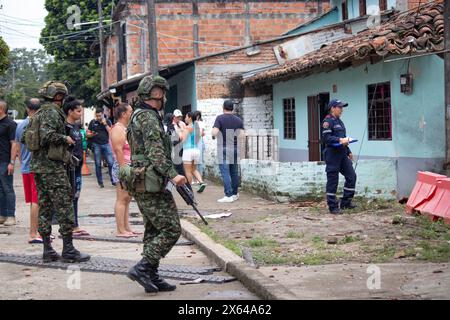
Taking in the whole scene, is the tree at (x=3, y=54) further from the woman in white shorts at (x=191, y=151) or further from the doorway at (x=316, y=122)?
the doorway at (x=316, y=122)

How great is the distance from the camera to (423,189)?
11.4 meters

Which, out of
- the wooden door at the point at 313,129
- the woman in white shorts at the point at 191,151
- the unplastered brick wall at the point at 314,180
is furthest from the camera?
the wooden door at the point at 313,129

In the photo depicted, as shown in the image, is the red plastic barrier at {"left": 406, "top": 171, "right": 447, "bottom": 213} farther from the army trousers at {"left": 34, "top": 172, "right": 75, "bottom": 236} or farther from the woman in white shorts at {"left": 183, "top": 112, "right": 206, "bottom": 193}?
the woman in white shorts at {"left": 183, "top": 112, "right": 206, "bottom": 193}

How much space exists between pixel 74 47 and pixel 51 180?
3656 cm

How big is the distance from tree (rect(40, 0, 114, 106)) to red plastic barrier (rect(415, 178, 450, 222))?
1303 inches

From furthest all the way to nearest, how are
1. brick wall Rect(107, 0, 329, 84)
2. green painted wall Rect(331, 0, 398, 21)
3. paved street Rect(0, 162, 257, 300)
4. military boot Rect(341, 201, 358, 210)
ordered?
brick wall Rect(107, 0, 329, 84) → green painted wall Rect(331, 0, 398, 21) → military boot Rect(341, 201, 358, 210) → paved street Rect(0, 162, 257, 300)

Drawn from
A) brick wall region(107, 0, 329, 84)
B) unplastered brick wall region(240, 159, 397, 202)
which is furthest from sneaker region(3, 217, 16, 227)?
brick wall region(107, 0, 329, 84)

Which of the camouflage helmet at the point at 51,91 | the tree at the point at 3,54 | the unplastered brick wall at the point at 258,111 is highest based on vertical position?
the tree at the point at 3,54

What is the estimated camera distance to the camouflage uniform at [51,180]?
28.0 feet

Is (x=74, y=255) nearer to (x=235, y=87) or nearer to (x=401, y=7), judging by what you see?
(x=401, y=7)

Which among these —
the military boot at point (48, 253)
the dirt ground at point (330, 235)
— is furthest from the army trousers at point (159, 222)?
the military boot at point (48, 253)

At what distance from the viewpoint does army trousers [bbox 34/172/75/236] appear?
28.0 ft

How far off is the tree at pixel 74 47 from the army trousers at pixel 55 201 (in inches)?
1346

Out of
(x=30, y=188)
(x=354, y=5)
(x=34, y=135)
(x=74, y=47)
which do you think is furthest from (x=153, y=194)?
(x=74, y=47)
